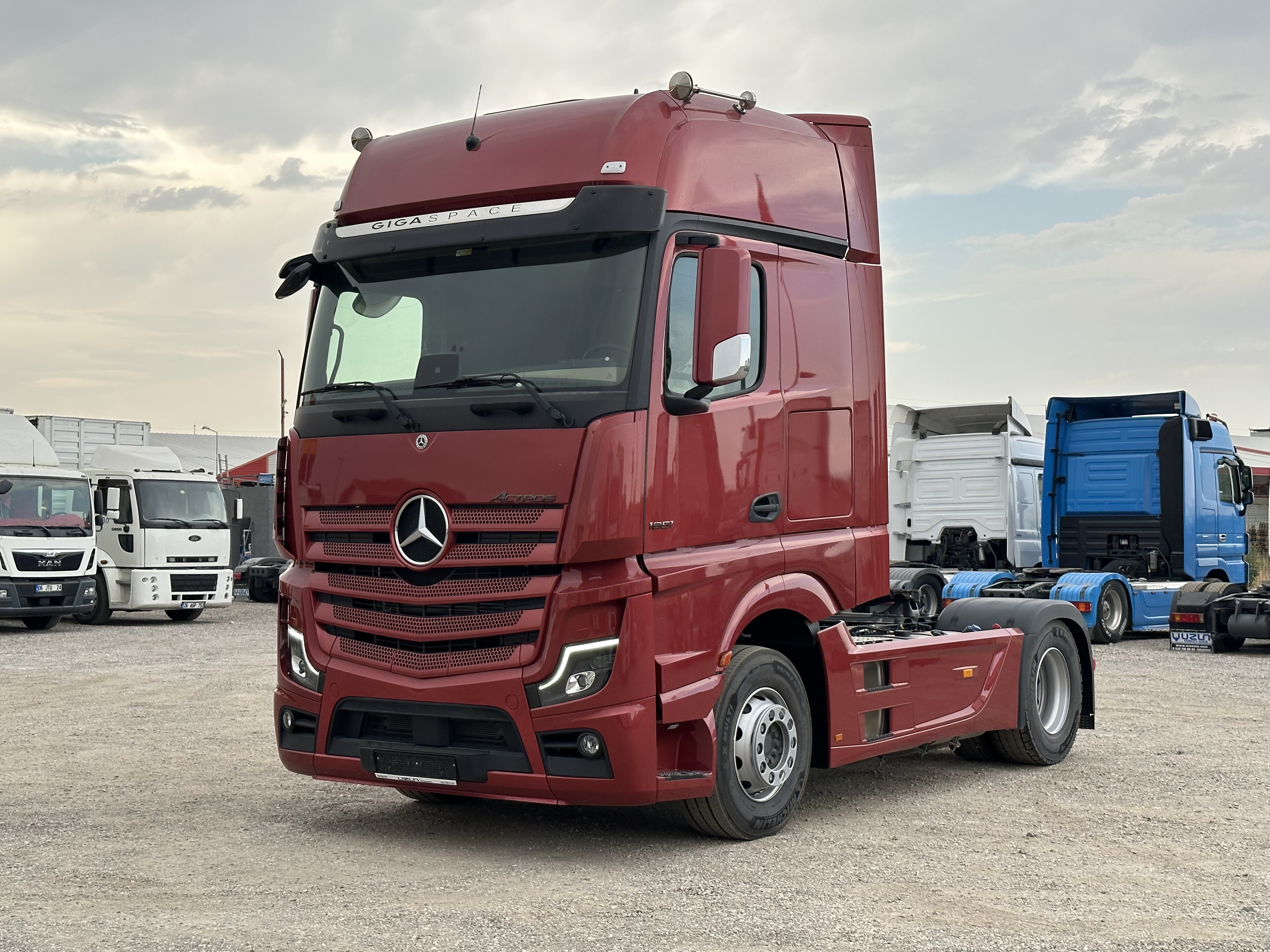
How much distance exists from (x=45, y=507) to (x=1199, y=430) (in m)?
17.6

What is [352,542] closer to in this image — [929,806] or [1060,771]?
[929,806]

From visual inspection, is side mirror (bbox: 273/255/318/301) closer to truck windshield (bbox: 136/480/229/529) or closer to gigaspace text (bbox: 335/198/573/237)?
gigaspace text (bbox: 335/198/573/237)

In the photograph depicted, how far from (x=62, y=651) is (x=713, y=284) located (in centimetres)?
1566

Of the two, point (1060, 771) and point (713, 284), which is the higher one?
point (713, 284)

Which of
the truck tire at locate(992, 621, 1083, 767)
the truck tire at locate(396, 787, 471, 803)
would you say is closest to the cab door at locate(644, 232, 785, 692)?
the truck tire at locate(396, 787, 471, 803)

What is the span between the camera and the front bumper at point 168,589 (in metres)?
24.2

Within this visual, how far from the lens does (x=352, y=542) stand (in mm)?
6715

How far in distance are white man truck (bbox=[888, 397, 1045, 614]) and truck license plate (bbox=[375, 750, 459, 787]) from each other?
1484 centimetres

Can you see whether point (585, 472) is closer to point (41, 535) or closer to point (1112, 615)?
point (1112, 615)

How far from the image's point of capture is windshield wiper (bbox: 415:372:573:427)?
6160 millimetres

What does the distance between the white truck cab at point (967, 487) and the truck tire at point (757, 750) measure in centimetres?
1473

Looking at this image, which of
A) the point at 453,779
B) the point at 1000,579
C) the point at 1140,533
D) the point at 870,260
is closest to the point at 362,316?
the point at 453,779

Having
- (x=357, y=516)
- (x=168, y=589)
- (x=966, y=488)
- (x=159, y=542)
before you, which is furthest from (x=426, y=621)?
(x=168, y=589)

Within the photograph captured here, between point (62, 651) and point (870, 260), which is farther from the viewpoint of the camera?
point (62, 651)
